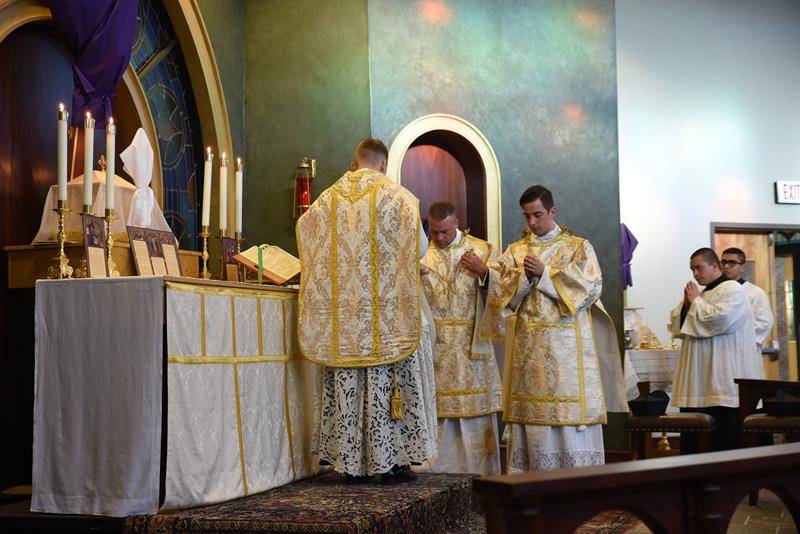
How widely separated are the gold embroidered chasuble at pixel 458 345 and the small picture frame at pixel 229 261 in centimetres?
140

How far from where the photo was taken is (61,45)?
6098 millimetres

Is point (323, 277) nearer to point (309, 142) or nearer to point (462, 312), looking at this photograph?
point (462, 312)

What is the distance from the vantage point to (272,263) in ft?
17.9

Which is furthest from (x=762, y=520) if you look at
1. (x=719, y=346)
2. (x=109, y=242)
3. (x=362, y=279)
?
(x=109, y=242)

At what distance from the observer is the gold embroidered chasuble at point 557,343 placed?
18.5 ft

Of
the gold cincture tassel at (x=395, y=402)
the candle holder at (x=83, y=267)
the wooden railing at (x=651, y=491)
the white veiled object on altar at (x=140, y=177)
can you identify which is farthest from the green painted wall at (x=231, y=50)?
the wooden railing at (x=651, y=491)

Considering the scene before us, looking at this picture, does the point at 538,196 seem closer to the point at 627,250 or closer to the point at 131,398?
the point at 131,398

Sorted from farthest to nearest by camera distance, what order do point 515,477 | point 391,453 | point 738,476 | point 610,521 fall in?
1. point 610,521
2. point 391,453
3. point 738,476
4. point 515,477

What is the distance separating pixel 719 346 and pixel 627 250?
3306 millimetres

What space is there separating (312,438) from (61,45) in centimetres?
308

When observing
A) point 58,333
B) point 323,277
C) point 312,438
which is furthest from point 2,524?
point 323,277

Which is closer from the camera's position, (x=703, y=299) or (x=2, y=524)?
(x=2, y=524)

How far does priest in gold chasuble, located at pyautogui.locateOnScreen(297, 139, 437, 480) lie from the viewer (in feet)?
15.4

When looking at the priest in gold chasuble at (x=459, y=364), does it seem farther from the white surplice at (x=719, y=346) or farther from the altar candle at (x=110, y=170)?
the white surplice at (x=719, y=346)
